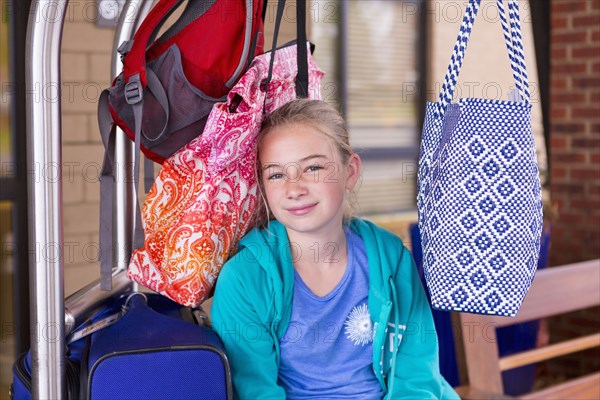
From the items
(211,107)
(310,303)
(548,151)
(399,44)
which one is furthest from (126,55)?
(399,44)

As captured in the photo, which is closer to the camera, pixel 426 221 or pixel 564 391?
pixel 426 221

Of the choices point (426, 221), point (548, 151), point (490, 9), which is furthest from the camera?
point (490, 9)

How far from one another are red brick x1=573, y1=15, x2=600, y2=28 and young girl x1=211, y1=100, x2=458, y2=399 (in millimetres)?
2416

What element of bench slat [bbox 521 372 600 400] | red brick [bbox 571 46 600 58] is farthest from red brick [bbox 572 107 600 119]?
bench slat [bbox 521 372 600 400]

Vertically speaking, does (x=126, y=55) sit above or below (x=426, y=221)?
above

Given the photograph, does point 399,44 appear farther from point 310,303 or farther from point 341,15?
point 310,303

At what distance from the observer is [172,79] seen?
55.8 inches

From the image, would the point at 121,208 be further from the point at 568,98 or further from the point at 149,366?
the point at 568,98

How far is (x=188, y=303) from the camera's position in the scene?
155 cm

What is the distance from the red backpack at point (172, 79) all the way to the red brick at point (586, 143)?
8.50ft

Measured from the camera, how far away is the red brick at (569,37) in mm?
3701

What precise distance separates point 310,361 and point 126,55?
699mm

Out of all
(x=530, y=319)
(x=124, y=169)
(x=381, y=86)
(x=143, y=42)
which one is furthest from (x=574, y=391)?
(x=381, y=86)

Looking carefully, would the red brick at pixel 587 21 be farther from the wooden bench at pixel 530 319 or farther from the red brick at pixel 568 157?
the wooden bench at pixel 530 319
